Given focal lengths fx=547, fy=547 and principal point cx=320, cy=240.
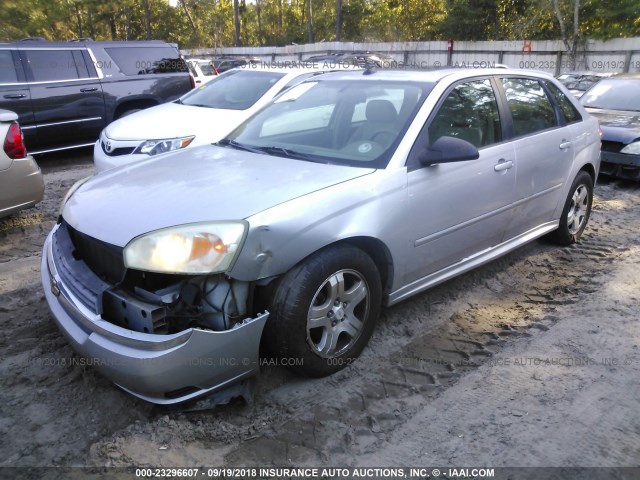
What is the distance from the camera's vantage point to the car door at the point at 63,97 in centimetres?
824

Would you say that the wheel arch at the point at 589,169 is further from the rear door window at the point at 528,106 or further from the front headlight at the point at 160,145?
the front headlight at the point at 160,145

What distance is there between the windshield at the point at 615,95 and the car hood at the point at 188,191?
7446mm

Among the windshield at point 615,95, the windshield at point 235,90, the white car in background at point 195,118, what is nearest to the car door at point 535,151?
the white car in background at point 195,118

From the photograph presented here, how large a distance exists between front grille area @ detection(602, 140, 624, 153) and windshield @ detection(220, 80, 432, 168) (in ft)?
17.3

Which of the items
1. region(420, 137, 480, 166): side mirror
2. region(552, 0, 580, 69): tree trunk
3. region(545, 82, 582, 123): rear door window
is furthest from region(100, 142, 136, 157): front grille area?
region(552, 0, 580, 69): tree trunk

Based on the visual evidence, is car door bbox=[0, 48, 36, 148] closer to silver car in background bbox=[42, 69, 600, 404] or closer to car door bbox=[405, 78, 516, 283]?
silver car in background bbox=[42, 69, 600, 404]

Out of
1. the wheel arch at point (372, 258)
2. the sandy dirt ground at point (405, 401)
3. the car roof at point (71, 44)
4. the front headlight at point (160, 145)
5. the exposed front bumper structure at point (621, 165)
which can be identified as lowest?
the sandy dirt ground at point (405, 401)

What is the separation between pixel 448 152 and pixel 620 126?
231 inches

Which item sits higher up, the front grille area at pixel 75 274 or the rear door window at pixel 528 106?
the rear door window at pixel 528 106

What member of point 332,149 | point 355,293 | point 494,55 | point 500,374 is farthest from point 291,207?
point 494,55

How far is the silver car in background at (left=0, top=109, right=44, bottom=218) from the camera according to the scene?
497 centimetres

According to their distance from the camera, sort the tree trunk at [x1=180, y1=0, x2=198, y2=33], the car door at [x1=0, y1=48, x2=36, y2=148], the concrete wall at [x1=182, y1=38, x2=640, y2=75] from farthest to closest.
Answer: the tree trunk at [x1=180, y1=0, x2=198, y2=33] → the concrete wall at [x1=182, y1=38, x2=640, y2=75] → the car door at [x1=0, y1=48, x2=36, y2=148]

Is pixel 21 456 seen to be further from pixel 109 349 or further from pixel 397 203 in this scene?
pixel 397 203

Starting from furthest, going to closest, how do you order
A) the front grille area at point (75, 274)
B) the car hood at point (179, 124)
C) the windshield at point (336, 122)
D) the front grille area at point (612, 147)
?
1. the front grille area at point (612, 147)
2. the car hood at point (179, 124)
3. the windshield at point (336, 122)
4. the front grille area at point (75, 274)
